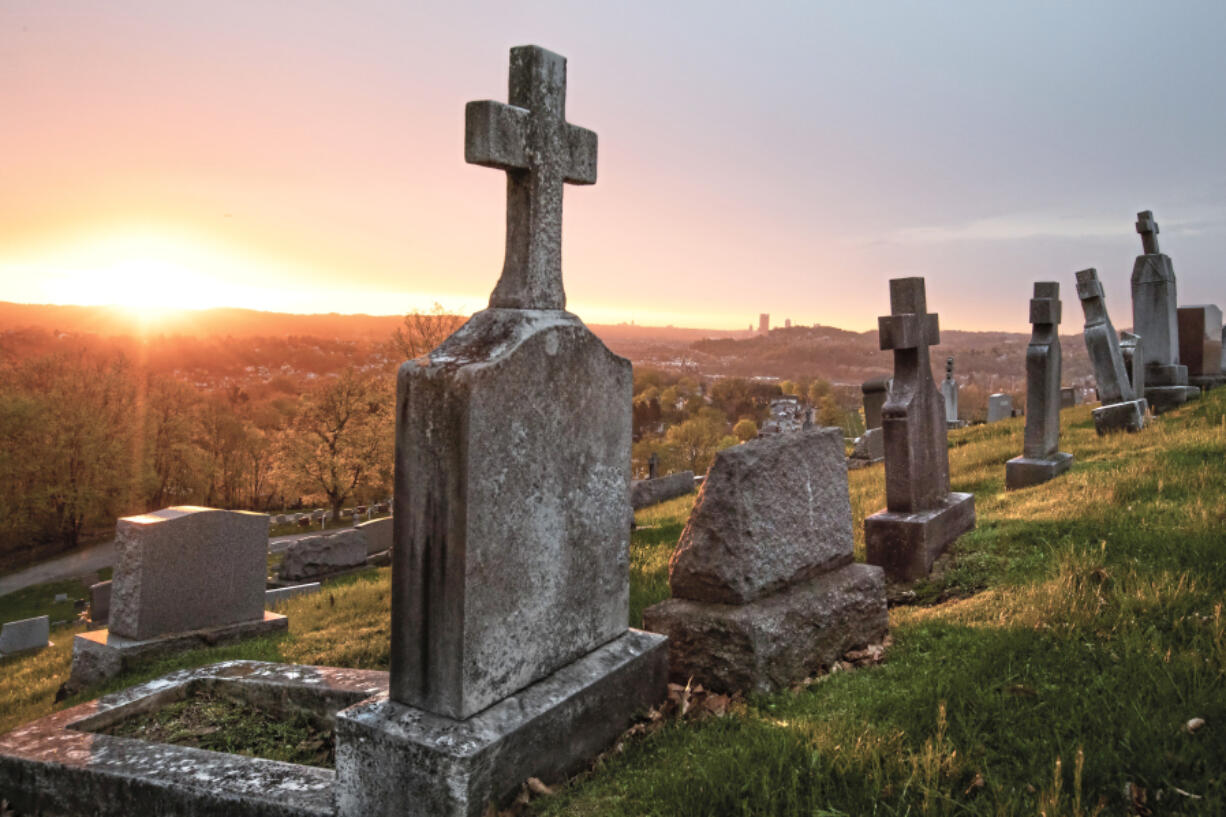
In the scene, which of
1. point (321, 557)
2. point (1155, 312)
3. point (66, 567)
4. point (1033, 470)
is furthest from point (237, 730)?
point (66, 567)

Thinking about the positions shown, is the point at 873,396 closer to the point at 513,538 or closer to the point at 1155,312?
the point at 1155,312

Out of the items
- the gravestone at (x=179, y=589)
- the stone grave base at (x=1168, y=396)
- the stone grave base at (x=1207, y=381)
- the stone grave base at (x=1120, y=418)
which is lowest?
the gravestone at (x=179, y=589)

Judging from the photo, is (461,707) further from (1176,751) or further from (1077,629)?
(1077,629)

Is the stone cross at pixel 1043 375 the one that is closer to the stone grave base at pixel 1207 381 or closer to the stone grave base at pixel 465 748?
the stone grave base at pixel 465 748

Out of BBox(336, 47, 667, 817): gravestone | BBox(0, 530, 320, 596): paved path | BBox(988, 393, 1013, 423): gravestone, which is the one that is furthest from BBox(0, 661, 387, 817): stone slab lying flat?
BBox(0, 530, 320, 596): paved path

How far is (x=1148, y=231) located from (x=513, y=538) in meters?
16.3

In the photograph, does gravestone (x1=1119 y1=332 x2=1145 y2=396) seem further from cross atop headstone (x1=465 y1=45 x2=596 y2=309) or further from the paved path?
the paved path

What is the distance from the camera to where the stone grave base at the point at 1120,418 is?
11.1 meters

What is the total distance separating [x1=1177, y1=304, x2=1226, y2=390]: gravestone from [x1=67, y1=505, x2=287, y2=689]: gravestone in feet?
58.9

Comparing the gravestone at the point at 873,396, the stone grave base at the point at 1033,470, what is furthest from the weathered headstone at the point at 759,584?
the gravestone at the point at 873,396

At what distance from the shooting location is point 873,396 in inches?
654

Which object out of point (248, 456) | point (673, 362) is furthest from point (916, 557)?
point (673, 362)

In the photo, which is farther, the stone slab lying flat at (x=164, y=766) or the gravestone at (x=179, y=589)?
the gravestone at (x=179, y=589)

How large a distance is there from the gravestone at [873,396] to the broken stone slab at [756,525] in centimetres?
1233
